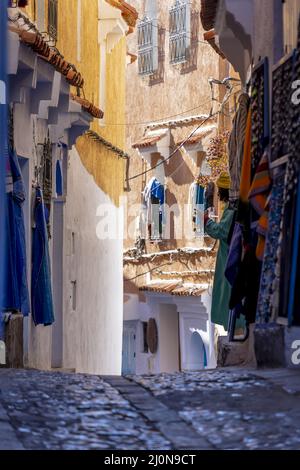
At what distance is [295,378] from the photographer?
30.1 ft

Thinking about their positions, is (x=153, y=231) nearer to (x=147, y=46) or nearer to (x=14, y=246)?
(x=147, y=46)

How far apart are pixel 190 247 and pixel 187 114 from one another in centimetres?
350

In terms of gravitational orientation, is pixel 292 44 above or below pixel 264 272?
above

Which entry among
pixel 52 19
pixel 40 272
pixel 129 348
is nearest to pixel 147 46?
pixel 129 348

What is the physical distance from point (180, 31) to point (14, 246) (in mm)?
21308

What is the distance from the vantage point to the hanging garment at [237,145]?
13.6 metres

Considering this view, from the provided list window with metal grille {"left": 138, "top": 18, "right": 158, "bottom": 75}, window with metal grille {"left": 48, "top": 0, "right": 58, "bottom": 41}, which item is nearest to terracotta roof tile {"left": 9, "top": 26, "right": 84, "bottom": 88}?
window with metal grille {"left": 48, "top": 0, "right": 58, "bottom": 41}

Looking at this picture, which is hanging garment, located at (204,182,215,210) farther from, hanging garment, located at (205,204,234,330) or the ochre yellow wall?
hanging garment, located at (205,204,234,330)

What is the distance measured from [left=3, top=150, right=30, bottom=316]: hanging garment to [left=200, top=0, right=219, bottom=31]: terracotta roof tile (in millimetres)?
3965

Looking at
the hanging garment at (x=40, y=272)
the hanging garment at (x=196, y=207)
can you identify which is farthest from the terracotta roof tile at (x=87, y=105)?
the hanging garment at (x=196, y=207)

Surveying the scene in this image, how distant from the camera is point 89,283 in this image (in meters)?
22.5

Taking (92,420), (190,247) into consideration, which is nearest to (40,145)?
(92,420)

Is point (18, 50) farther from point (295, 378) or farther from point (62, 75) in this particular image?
point (295, 378)

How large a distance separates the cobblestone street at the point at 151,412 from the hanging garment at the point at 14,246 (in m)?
3.10
